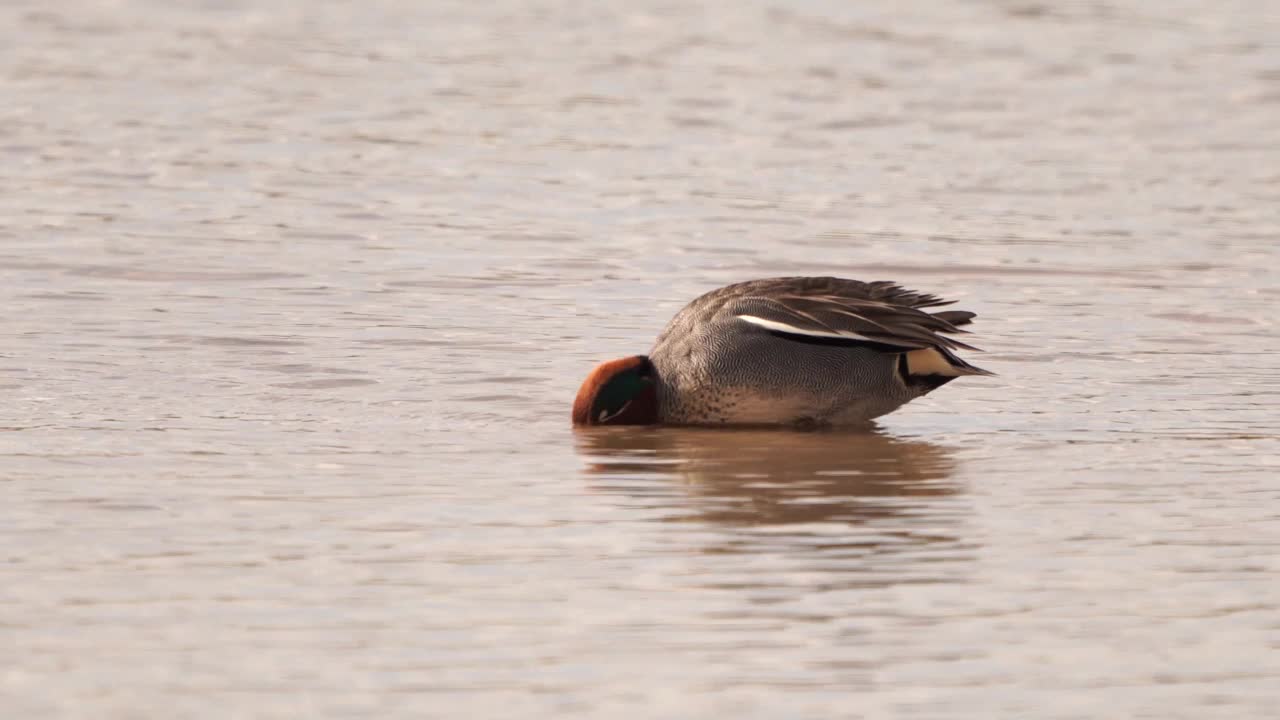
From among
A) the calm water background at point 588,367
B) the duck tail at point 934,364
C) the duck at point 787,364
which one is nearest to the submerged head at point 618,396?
the duck at point 787,364

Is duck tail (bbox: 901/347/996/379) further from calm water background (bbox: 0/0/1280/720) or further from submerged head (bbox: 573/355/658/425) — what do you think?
submerged head (bbox: 573/355/658/425)

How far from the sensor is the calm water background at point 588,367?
5.42 metres

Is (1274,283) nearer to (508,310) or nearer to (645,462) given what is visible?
(508,310)

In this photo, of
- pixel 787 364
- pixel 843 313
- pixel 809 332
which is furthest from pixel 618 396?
pixel 843 313

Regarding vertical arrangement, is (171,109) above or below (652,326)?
above

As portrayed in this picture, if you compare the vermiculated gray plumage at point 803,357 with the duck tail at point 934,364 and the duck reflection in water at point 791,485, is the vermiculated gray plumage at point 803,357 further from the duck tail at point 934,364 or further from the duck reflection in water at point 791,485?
the duck reflection in water at point 791,485

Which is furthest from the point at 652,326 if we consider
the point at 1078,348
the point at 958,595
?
the point at 958,595

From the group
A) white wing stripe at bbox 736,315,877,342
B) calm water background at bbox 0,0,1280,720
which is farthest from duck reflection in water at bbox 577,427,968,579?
white wing stripe at bbox 736,315,877,342

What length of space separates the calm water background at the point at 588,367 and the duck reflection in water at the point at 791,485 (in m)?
0.03

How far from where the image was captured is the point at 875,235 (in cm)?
1317

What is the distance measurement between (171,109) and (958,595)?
38.4 feet

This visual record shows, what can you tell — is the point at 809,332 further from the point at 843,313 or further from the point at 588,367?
the point at 588,367

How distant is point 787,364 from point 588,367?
5.05 feet

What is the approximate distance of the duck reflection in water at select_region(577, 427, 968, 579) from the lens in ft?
22.0
